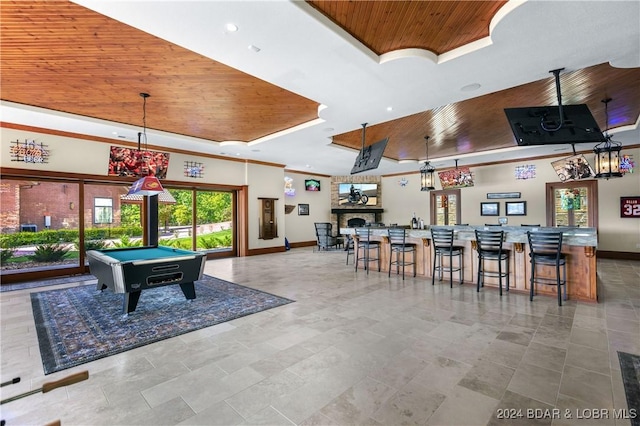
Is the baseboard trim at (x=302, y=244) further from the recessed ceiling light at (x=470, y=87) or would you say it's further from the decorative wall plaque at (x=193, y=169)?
the recessed ceiling light at (x=470, y=87)

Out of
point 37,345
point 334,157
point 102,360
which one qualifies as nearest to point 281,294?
point 102,360

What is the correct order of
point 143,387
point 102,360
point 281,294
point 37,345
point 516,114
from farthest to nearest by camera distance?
1. point 281,294
2. point 516,114
3. point 37,345
4. point 102,360
5. point 143,387

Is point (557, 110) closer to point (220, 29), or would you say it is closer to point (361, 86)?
point (361, 86)

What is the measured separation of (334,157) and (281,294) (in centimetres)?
541

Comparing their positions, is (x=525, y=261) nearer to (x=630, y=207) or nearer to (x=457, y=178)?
(x=457, y=178)

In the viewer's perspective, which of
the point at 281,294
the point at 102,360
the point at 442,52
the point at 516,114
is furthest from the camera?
the point at 281,294

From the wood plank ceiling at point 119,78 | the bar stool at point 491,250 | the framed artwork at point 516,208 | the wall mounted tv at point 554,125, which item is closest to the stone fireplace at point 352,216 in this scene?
the framed artwork at point 516,208

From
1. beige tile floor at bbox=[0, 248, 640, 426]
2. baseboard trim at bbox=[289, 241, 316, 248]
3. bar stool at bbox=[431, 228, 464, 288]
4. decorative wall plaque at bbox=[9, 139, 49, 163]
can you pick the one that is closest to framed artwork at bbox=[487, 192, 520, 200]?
bar stool at bbox=[431, 228, 464, 288]

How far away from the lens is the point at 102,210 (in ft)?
23.9

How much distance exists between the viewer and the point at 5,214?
6.16 m

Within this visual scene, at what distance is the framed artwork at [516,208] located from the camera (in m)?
9.75

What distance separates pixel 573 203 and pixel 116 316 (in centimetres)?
1176

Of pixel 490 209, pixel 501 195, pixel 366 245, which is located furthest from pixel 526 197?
pixel 366 245

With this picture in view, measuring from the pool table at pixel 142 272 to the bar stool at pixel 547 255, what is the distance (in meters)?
5.23
